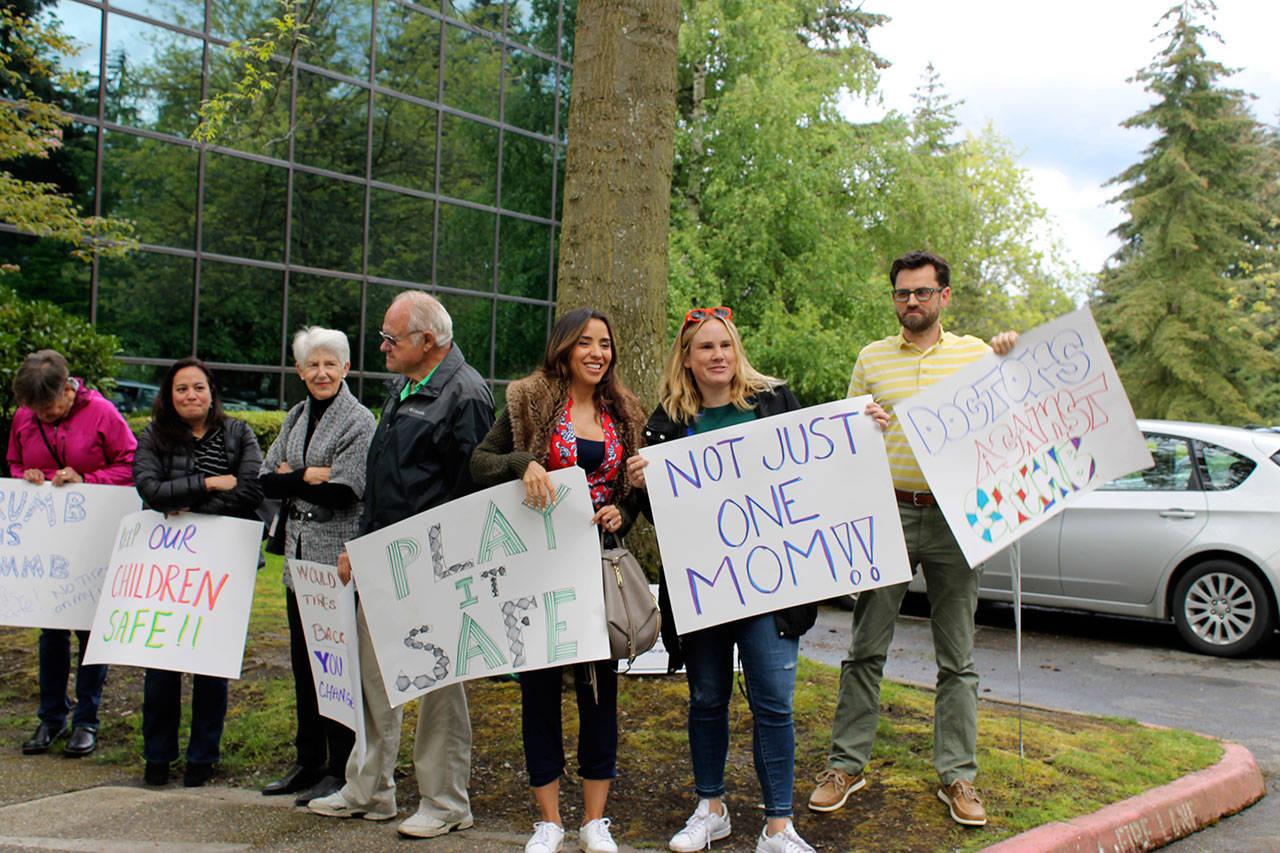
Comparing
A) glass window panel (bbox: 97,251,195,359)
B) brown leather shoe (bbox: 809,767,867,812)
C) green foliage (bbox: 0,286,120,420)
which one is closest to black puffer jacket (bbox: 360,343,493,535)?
brown leather shoe (bbox: 809,767,867,812)

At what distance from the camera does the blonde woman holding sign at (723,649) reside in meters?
3.58

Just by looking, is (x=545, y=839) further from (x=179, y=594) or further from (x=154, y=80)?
(x=154, y=80)

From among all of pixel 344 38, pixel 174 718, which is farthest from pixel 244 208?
pixel 174 718

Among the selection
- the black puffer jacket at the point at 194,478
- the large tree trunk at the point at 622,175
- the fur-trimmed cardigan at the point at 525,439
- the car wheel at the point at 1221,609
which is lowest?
the car wheel at the point at 1221,609

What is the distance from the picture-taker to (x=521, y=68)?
20219 millimetres

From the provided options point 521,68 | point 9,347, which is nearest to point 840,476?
point 9,347

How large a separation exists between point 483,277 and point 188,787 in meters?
16.4

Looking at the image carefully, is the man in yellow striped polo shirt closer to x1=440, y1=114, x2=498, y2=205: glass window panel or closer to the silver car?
the silver car

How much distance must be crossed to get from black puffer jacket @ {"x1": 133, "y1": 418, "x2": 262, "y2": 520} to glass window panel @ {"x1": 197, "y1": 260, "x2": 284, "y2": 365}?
477 inches

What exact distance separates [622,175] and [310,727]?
121 inches

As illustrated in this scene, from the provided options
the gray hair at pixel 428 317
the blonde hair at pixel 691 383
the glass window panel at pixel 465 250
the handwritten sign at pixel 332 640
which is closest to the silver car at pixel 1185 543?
the blonde hair at pixel 691 383

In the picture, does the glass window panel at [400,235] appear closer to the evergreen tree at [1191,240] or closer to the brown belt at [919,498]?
the brown belt at [919,498]

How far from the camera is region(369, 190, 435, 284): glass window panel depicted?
18.2m

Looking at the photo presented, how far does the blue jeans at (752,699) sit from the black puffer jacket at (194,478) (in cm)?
216
